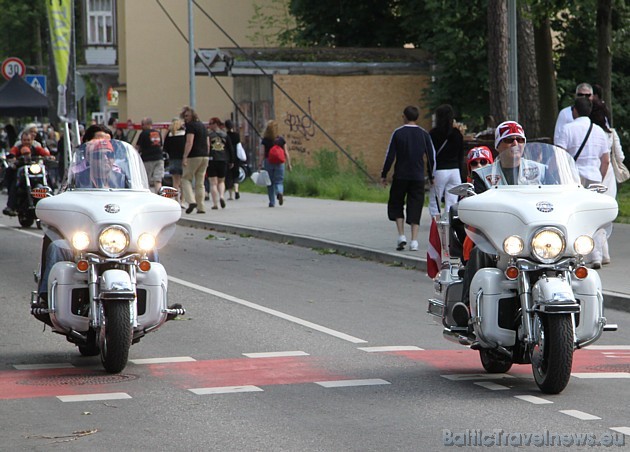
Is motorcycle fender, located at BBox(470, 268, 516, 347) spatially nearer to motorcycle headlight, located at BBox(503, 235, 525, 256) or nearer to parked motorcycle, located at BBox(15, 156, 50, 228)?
motorcycle headlight, located at BBox(503, 235, 525, 256)

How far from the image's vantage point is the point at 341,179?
103 ft

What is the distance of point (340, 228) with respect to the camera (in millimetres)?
21000

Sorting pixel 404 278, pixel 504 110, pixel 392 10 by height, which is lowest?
pixel 404 278

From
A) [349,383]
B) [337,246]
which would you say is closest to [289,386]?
[349,383]

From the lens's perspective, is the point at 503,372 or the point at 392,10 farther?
the point at 392,10

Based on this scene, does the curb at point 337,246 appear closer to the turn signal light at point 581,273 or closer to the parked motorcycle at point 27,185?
the parked motorcycle at point 27,185

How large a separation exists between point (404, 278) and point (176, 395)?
7462 millimetres

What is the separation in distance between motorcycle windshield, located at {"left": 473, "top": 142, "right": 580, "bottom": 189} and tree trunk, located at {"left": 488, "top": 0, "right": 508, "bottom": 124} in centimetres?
1197

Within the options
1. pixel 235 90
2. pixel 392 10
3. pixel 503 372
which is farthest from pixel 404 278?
pixel 392 10

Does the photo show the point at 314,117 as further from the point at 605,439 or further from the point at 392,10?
the point at 605,439

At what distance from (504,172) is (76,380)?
10.0 feet

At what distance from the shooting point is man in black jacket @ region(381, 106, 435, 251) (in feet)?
55.6

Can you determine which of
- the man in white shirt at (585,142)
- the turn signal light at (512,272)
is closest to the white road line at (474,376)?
the turn signal light at (512,272)

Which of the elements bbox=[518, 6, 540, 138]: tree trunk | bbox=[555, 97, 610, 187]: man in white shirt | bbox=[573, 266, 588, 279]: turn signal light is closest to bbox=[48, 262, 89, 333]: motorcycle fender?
bbox=[573, 266, 588, 279]: turn signal light
